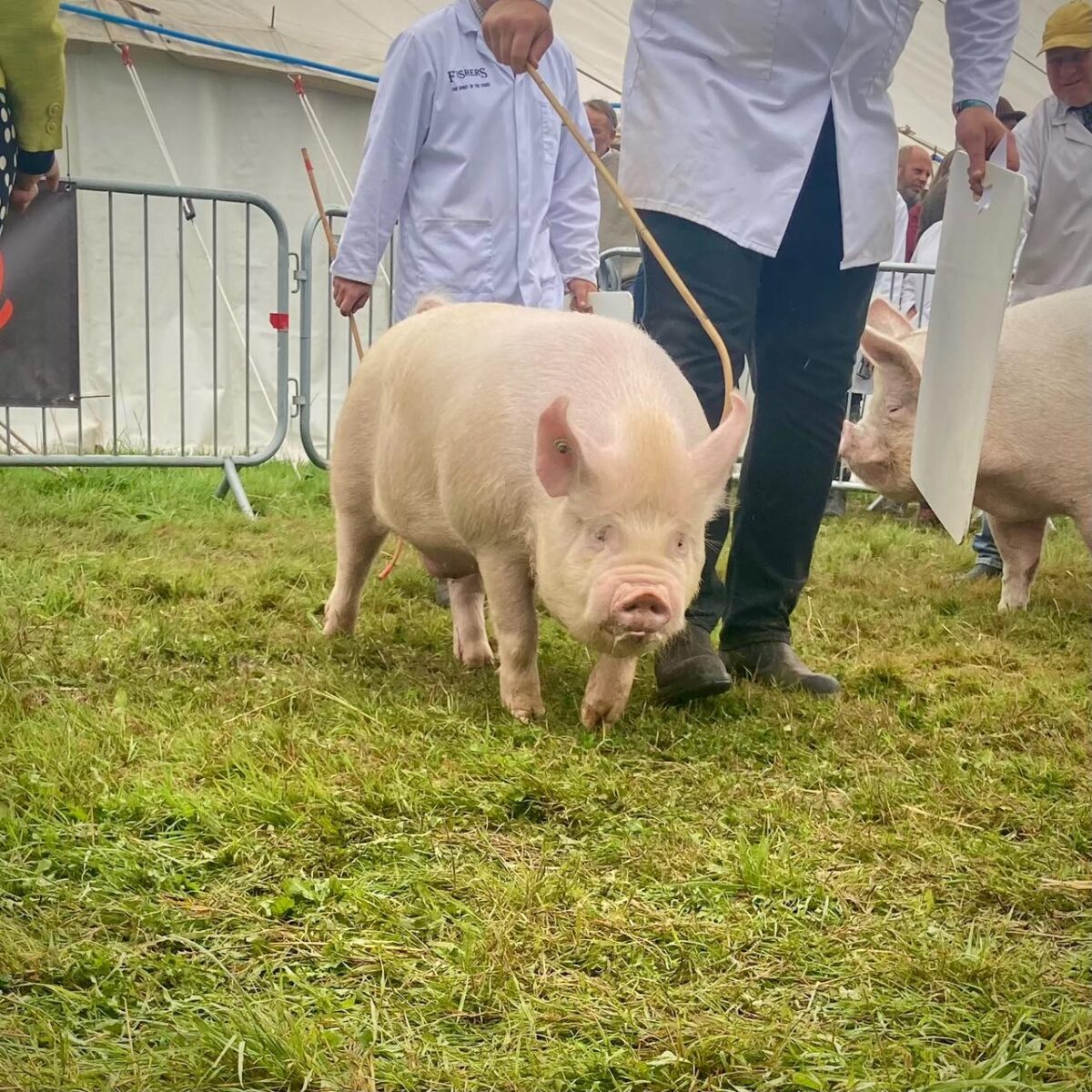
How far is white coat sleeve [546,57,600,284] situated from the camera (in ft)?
16.1

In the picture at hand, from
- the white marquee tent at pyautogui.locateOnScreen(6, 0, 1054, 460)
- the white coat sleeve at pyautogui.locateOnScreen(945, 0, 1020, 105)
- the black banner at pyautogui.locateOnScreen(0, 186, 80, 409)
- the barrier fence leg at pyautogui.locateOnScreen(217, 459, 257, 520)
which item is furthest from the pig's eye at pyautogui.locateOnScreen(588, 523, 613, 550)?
the white marquee tent at pyautogui.locateOnScreen(6, 0, 1054, 460)

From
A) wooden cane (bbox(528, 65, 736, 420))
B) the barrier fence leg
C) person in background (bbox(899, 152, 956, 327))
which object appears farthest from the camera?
person in background (bbox(899, 152, 956, 327))

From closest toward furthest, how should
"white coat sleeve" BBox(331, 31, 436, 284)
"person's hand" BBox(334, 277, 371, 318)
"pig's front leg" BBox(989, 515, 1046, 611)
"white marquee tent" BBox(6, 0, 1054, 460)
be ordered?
"white coat sleeve" BBox(331, 31, 436, 284) < "person's hand" BBox(334, 277, 371, 318) < "pig's front leg" BBox(989, 515, 1046, 611) < "white marquee tent" BBox(6, 0, 1054, 460)

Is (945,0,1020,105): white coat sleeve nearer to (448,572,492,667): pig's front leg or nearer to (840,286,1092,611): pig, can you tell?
(840,286,1092,611): pig

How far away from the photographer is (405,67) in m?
4.51

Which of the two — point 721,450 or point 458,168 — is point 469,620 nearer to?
point 721,450

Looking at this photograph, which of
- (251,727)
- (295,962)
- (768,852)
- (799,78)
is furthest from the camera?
(799,78)

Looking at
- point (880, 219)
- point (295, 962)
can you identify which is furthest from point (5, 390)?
point (295, 962)

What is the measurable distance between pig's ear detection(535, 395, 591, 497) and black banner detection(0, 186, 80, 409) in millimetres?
4075

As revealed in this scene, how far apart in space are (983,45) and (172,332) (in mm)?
6210

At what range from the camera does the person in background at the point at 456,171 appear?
4551mm

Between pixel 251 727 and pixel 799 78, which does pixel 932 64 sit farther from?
pixel 251 727

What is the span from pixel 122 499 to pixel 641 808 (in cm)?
443

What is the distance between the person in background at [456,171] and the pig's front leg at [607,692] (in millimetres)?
1576
